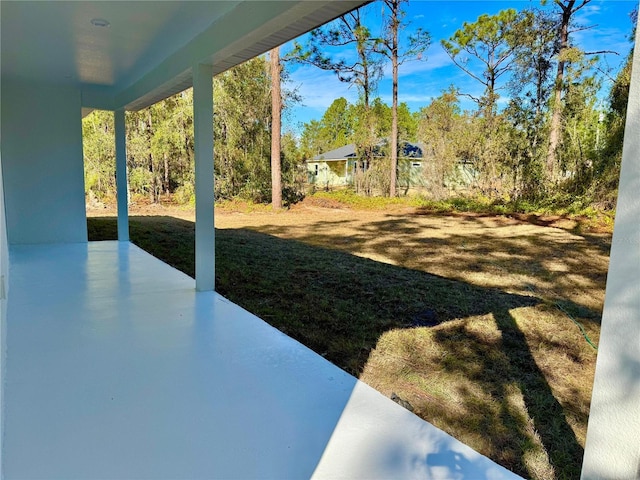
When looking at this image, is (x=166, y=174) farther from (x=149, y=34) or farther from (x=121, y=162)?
(x=149, y=34)

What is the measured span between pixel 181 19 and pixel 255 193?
1154 cm

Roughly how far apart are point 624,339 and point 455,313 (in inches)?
117

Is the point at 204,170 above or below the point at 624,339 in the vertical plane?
above

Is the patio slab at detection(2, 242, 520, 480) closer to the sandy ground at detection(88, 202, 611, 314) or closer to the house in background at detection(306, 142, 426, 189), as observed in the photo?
the sandy ground at detection(88, 202, 611, 314)

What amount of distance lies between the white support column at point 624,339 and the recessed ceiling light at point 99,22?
11.9 ft

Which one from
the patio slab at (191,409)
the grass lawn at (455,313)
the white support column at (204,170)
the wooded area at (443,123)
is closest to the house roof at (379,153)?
the wooded area at (443,123)

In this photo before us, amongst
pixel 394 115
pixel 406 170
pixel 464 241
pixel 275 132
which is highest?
pixel 394 115

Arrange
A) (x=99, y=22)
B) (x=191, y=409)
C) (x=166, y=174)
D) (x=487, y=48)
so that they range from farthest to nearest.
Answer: (x=166, y=174) → (x=487, y=48) → (x=99, y=22) → (x=191, y=409)

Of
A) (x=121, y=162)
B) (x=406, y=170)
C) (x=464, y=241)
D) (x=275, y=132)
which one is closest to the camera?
(x=121, y=162)

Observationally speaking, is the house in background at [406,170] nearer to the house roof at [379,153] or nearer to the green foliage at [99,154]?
the house roof at [379,153]

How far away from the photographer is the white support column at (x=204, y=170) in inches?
154

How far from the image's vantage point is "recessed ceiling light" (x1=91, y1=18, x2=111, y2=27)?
3.39 metres

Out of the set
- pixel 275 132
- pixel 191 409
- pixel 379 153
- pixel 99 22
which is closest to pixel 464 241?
pixel 99 22

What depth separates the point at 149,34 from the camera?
12.2ft
